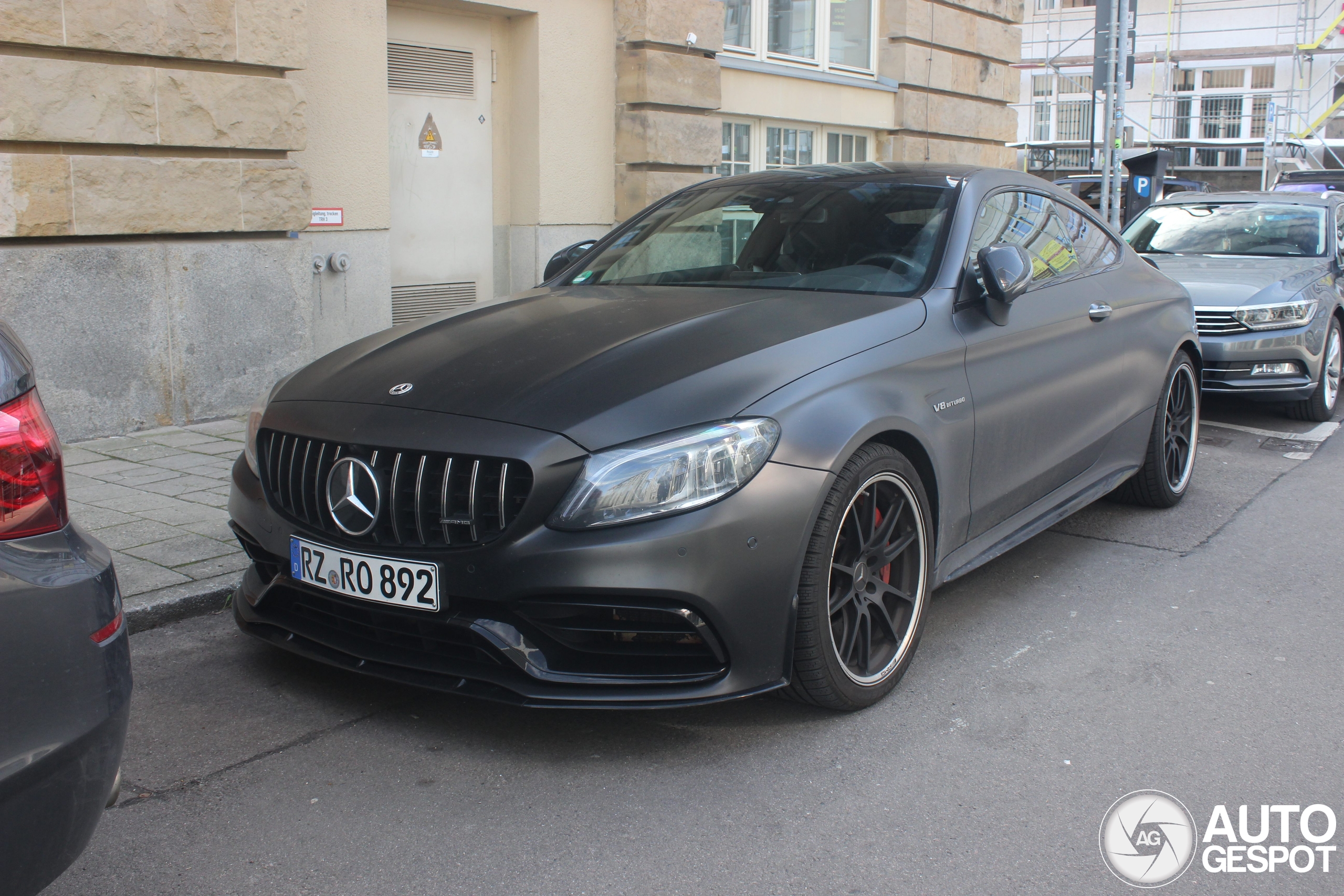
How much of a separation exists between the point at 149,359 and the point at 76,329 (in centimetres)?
43

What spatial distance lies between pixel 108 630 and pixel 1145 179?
14766mm

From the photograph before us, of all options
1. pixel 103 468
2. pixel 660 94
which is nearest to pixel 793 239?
pixel 103 468

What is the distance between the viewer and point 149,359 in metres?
7.00

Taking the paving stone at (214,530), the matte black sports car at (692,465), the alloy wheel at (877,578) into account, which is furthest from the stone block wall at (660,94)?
the alloy wheel at (877,578)

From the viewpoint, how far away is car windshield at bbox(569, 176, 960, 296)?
412 cm

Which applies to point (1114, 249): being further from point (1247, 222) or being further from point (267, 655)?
point (1247, 222)

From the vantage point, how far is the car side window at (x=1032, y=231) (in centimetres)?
433

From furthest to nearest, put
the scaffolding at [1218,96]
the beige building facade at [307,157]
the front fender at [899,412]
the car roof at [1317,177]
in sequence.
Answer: the scaffolding at [1218,96]
the car roof at [1317,177]
the beige building facade at [307,157]
the front fender at [899,412]

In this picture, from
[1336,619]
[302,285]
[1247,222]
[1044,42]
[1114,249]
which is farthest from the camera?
[1044,42]

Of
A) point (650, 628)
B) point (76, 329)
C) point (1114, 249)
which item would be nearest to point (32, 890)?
point (650, 628)

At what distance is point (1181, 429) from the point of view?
233 inches

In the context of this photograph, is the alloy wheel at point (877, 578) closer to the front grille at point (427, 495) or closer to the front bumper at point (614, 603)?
the front bumper at point (614, 603)

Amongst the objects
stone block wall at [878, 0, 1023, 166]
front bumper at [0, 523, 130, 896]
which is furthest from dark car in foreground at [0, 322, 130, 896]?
stone block wall at [878, 0, 1023, 166]

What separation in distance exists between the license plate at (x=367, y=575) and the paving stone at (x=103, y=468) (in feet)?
10.5
